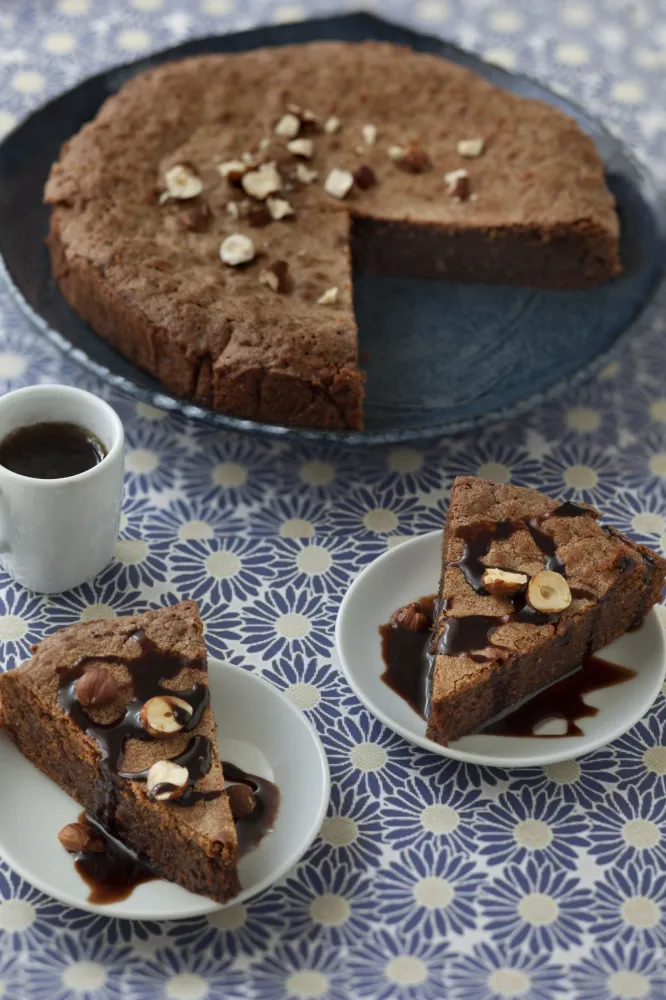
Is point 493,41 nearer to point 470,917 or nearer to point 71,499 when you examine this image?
point 71,499

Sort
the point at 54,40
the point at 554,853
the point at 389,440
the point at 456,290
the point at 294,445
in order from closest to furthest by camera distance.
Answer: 1. the point at 554,853
2. the point at 389,440
3. the point at 294,445
4. the point at 456,290
5. the point at 54,40

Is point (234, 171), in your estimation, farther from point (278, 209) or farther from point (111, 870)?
point (111, 870)

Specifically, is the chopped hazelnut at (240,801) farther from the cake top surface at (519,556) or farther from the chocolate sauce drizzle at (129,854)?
the cake top surface at (519,556)

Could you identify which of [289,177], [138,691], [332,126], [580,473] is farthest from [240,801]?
[332,126]

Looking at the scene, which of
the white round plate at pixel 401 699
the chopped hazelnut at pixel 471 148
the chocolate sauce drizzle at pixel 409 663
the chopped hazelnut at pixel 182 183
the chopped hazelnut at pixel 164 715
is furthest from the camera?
the chopped hazelnut at pixel 471 148

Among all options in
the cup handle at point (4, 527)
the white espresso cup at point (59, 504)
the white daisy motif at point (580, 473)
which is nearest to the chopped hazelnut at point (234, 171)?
the white espresso cup at point (59, 504)

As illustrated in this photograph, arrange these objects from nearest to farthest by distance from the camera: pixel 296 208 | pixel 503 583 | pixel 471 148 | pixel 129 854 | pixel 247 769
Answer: pixel 129 854 < pixel 247 769 < pixel 503 583 < pixel 296 208 < pixel 471 148

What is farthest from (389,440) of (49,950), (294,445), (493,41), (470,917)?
(493,41)
